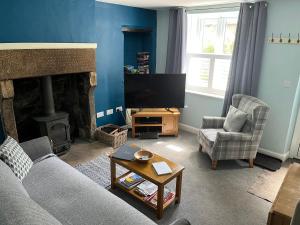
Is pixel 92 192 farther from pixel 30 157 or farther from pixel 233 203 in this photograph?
pixel 233 203

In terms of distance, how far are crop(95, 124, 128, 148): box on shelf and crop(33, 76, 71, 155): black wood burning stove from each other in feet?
1.86

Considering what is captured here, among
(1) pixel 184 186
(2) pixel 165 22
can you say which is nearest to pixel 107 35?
(2) pixel 165 22

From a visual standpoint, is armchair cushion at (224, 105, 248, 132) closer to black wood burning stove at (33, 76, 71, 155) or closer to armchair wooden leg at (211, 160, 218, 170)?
armchair wooden leg at (211, 160, 218, 170)

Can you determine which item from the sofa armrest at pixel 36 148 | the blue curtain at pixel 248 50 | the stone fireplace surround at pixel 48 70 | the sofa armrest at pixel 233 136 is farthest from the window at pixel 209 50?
the sofa armrest at pixel 36 148

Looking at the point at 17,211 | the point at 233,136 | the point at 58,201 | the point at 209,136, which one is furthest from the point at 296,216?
the point at 209,136

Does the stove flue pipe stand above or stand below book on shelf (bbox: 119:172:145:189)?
A: above

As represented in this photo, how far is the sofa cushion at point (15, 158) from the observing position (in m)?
2.11

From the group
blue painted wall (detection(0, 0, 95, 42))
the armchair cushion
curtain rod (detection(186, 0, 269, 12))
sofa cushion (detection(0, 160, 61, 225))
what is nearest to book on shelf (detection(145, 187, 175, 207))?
sofa cushion (detection(0, 160, 61, 225))

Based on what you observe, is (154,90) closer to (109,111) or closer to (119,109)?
(119,109)

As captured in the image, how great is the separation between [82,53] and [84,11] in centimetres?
60

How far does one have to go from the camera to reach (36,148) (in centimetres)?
258

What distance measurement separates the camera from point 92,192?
79.9 inches

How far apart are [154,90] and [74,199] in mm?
2573

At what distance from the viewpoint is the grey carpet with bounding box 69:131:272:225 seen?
7.81 ft
